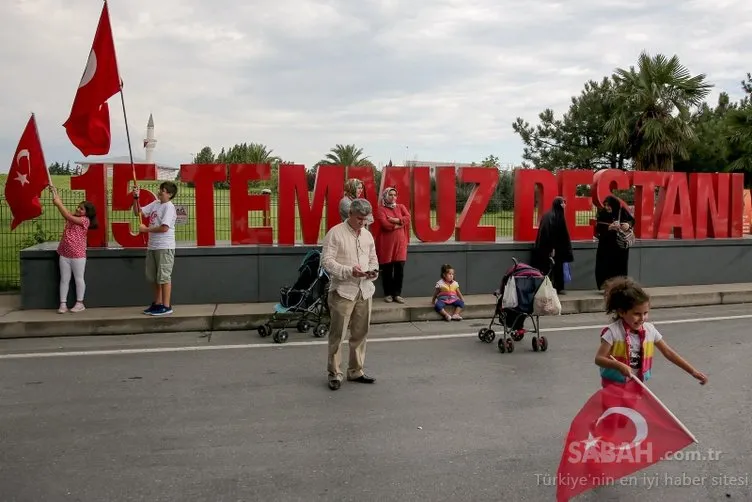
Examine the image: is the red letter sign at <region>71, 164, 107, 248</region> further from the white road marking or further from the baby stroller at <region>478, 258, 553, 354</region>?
the baby stroller at <region>478, 258, 553, 354</region>

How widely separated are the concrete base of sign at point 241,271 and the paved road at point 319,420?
1.46m

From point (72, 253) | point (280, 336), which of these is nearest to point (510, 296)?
point (280, 336)

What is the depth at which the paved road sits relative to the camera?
416cm

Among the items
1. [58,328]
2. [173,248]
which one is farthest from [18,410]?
[173,248]

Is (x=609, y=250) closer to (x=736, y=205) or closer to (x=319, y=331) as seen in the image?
(x=736, y=205)

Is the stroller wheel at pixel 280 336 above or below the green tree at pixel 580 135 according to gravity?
below

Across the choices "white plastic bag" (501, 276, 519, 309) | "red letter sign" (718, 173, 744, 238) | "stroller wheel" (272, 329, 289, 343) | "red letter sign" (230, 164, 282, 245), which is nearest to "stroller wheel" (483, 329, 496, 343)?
"white plastic bag" (501, 276, 519, 309)

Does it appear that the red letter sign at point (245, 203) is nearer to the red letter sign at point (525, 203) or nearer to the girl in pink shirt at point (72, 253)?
the girl in pink shirt at point (72, 253)

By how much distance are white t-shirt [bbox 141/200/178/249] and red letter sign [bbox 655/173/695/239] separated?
848cm

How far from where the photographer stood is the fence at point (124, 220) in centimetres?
1030

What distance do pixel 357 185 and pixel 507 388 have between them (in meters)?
3.97

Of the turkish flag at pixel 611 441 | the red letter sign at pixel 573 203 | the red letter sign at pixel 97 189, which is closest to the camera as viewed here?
the turkish flag at pixel 611 441

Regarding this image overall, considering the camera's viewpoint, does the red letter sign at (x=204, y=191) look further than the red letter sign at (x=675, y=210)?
No

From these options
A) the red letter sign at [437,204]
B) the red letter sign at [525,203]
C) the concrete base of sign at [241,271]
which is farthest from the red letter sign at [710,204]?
the red letter sign at [437,204]
